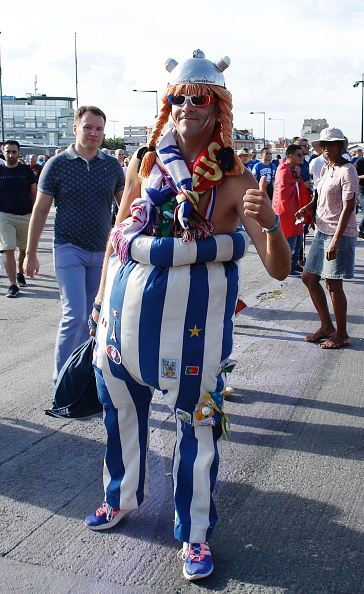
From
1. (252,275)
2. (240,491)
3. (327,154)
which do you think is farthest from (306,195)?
(240,491)

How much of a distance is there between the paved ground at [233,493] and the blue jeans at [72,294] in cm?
49

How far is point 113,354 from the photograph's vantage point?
9.55 ft

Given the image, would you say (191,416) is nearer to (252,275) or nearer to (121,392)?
(121,392)

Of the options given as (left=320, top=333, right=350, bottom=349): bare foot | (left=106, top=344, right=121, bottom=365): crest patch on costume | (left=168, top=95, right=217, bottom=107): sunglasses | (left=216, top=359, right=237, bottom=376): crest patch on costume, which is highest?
(left=168, top=95, right=217, bottom=107): sunglasses

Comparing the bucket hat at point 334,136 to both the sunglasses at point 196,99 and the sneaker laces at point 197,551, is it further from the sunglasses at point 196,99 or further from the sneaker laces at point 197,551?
the sneaker laces at point 197,551

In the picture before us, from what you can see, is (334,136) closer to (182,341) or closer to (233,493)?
(233,493)

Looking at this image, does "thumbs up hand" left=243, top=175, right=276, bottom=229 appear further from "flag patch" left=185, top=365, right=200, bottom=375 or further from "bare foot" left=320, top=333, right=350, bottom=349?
"bare foot" left=320, top=333, right=350, bottom=349

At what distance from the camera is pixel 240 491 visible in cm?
356

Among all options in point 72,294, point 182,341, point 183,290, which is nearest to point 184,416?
point 182,341

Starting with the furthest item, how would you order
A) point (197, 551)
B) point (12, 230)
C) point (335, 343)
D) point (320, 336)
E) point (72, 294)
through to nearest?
point (12, 230) < point (320, 336) < point (335, 343) < point (72, 294) < point (197, 551)

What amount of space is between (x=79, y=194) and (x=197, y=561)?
2.73 m

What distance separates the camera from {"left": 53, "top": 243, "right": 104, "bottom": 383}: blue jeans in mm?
4645

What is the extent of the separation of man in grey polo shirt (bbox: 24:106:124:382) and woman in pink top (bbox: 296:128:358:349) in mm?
2284

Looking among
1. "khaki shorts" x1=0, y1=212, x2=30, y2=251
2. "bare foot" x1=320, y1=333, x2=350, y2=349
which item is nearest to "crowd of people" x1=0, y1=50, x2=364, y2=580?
"bare foot" x1=320, y1=333, x2=350, y2=349
